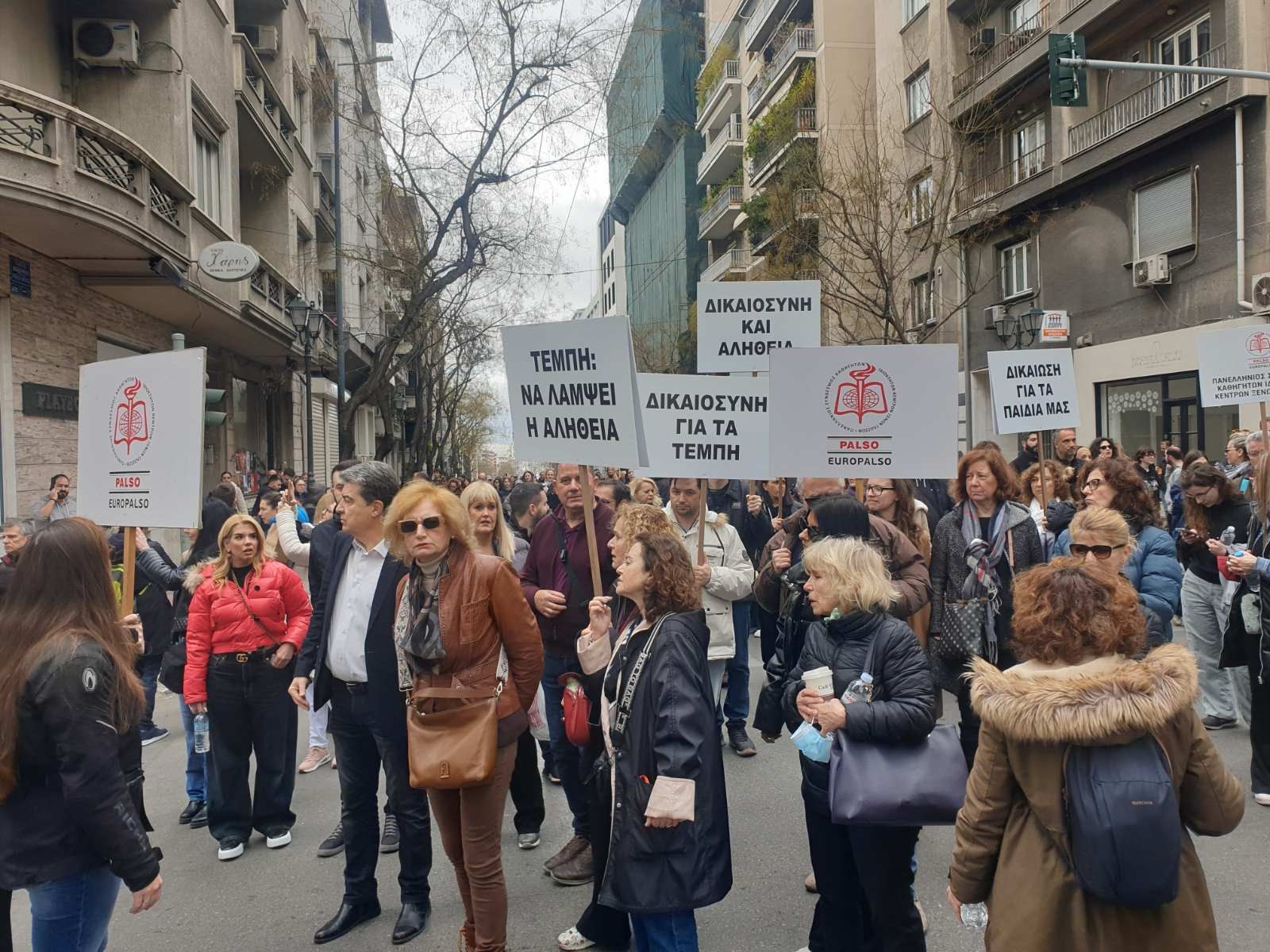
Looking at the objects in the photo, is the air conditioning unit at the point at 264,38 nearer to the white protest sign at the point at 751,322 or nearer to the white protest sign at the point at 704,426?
the white protest sign at the point at 751,322

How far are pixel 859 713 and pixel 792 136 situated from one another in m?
30.8

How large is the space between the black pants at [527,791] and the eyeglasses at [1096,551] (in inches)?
113

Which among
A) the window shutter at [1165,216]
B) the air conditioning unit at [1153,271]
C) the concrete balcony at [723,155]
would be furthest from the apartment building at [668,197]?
the air conditioning unit at [1153,271]

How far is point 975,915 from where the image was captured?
273 cm

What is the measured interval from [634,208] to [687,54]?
23.2 meters

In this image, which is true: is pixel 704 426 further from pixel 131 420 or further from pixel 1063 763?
pixel 1063 763

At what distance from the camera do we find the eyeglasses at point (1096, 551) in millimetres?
4266

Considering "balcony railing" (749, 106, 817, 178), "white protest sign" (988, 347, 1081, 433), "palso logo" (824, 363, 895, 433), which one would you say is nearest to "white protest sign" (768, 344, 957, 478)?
"palso logo" (824, 363, 895, 433)

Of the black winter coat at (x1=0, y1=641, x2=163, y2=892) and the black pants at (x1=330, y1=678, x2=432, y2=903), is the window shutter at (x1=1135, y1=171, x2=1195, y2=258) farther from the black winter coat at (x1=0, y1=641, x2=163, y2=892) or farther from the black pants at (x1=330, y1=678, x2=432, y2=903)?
the black winter coat at (x1=0, y1=641, x2=163, y2=892)

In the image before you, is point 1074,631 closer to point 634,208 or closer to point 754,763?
point 754,763

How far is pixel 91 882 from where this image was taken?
2861 millimetres

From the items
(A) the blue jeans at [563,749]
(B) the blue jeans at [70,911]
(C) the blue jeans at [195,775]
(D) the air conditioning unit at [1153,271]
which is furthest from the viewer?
(D) the air conditioning unit at [1153,271]

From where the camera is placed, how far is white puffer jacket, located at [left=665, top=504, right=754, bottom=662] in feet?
18.7

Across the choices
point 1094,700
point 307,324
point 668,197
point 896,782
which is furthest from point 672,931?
point 668,197
